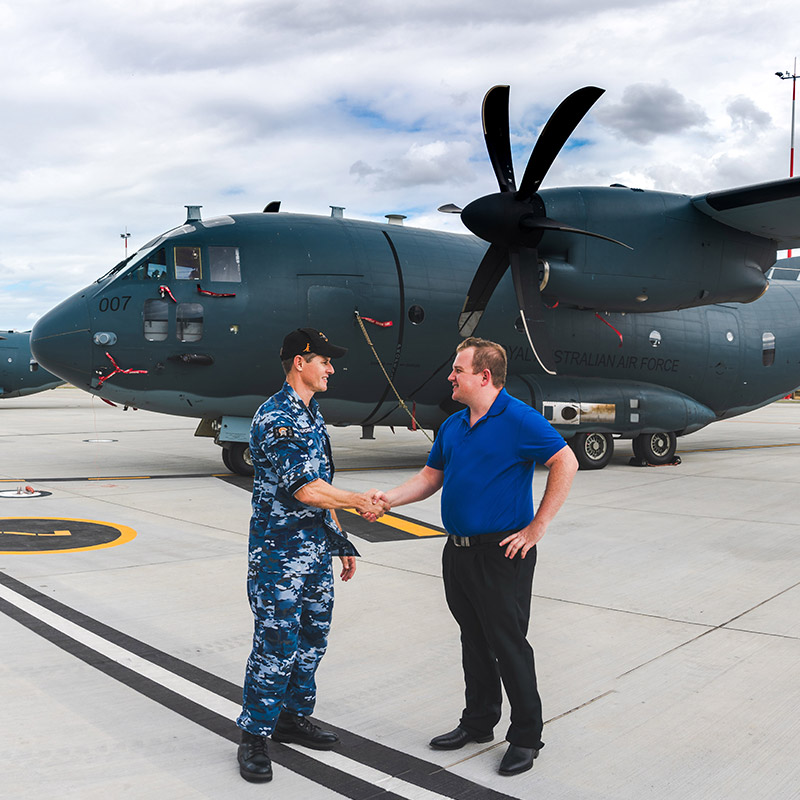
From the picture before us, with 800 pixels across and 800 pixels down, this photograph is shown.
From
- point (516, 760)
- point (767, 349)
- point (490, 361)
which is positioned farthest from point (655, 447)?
point (516, 760)

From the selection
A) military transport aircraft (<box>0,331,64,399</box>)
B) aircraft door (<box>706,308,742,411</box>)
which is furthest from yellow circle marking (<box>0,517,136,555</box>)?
military transport aircraft (<box>0,331,64,399</box>)

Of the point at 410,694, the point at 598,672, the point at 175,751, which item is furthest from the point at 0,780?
the point at 598,672

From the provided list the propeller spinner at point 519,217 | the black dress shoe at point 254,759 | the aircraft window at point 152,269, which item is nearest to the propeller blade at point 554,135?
the propeller spinner at point 519,217

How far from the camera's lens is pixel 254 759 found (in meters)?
3.65

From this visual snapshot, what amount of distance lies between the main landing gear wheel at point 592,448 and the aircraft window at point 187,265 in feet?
24.2

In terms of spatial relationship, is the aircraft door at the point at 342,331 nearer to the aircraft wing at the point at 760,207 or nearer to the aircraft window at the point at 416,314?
the aircraft window at the point at 416,314

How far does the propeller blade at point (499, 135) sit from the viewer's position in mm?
11591

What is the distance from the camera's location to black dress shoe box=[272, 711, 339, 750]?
3.96 m

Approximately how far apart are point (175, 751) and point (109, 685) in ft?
3.15

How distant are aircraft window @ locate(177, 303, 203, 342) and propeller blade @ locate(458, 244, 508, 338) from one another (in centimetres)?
424

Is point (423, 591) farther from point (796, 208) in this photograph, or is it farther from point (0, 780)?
point (796, 208)

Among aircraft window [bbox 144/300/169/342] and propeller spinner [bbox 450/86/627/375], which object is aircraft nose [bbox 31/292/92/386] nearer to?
aircraft window [bbox 144/300/169/342]

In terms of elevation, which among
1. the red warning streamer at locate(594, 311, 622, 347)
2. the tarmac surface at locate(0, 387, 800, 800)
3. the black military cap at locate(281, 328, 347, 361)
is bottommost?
the tarmac surface at locate(0, 387, 800, 800)

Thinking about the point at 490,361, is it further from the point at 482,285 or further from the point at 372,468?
the point at 372,468
